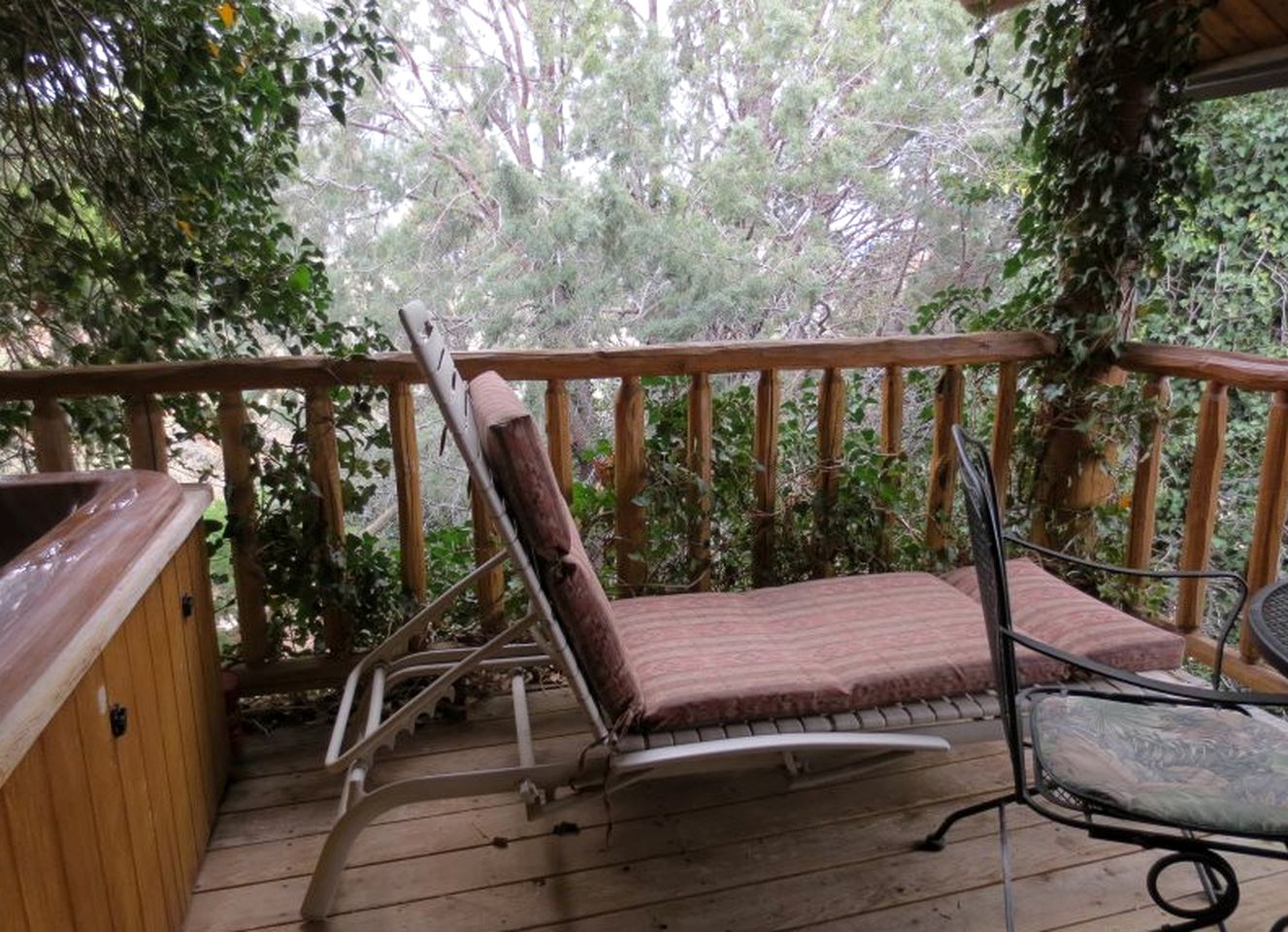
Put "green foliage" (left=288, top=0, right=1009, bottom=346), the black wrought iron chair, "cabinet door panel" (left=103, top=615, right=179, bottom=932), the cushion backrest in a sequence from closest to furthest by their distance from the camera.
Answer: the black wrought iron chair
"cabinet door panel" (left=103, top=615, right=179, bottom=932)
the cushion backrest
"green foliage" (left=288, top=0, right=1009, bottom=346)

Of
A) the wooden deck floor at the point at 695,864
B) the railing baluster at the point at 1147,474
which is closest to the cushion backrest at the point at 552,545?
the wooden deck floor at the point at 695,864

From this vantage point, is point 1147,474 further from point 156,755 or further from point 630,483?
point 156,755

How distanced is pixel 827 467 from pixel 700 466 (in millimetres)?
414

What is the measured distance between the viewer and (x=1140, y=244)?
101 inches

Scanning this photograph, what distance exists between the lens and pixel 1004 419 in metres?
2.78

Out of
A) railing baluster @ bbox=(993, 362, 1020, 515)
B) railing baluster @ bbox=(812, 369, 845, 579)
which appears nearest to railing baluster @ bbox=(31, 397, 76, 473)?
railing baluster @ bbox=(812, 369, 845, 579)

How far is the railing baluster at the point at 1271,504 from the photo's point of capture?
7.41 ft

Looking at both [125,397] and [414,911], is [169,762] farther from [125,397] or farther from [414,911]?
[125,397]

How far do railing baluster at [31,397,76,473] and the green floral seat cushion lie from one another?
2.35 meters

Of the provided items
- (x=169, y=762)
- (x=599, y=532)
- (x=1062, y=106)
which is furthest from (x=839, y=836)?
(x=1062, y=106)

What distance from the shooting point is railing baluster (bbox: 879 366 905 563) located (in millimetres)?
2623

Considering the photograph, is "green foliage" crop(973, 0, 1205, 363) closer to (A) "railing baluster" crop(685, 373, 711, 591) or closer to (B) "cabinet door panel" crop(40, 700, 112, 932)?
(A) "railing baluster" crop(685, 373, 711, 591)

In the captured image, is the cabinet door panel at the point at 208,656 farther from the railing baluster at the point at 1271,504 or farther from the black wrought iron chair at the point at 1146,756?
the railing baluster at the point at 1271,504

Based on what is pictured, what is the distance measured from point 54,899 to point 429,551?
1.58 meters
